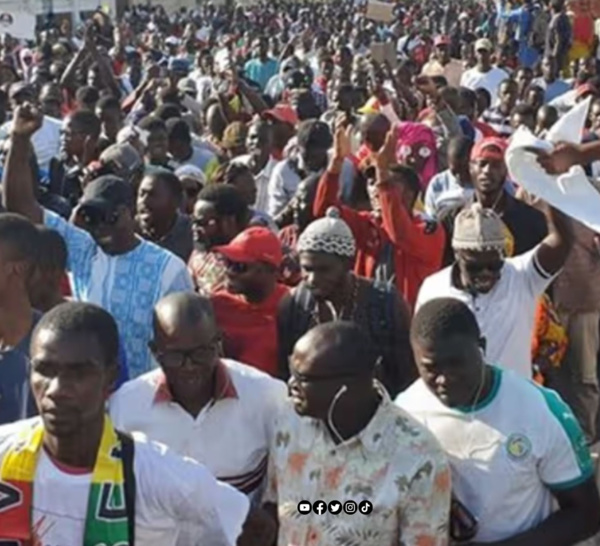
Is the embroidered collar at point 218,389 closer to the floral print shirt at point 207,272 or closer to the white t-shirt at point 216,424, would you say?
the white t-shirt at point 216,424

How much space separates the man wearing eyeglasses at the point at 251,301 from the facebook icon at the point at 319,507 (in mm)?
1101

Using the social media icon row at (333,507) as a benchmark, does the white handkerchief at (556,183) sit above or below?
above

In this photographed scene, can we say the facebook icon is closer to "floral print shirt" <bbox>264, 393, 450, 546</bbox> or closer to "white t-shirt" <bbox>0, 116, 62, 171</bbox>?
"floral print shirt" <bbox>264, 393, 450, 546</bbox>

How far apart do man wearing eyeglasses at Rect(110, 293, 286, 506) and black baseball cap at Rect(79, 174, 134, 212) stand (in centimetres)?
113

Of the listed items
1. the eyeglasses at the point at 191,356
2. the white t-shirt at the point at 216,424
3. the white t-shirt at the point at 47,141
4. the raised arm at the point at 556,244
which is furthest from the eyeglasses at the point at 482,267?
the white t-shirt at the point at 47,141

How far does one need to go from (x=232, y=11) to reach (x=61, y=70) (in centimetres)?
1589

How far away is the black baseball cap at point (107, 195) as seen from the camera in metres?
4.18

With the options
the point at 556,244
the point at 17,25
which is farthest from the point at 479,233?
the point at 17,25

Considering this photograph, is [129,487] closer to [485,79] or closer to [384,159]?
[384,159]

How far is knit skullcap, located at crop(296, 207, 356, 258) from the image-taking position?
3.89 meters

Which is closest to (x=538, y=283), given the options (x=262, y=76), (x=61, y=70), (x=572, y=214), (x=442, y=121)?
(x=572, y=214)

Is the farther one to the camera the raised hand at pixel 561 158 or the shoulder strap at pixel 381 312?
the shoulder strap at pixel 381 312

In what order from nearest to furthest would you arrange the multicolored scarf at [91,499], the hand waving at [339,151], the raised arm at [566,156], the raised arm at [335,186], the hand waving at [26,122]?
the multicolored scarf at [91,499]
the raised arm at [566,156]
the hand waving at [26,122]
the raised arm at [335,186]
the hand waving at [339,151]

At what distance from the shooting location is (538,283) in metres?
4.10
